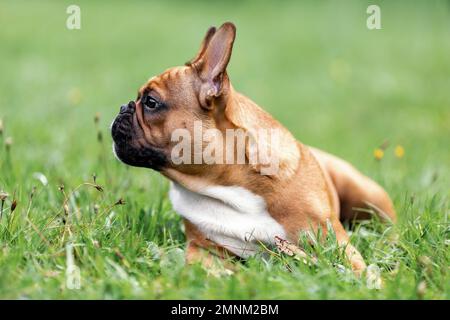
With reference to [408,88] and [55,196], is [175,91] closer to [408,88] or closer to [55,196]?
[55,196]

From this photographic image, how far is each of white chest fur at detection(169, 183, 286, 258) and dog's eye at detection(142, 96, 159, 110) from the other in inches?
19.6

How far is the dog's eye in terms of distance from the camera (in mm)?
3783

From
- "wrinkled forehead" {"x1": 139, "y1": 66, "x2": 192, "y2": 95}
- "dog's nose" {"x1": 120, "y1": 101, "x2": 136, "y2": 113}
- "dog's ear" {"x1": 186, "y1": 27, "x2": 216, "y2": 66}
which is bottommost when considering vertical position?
"dog's nose" {"x1": 120, "y1": 101, "x2": 136, "y2": 113}

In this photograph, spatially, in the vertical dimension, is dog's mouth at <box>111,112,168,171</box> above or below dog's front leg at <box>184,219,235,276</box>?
above

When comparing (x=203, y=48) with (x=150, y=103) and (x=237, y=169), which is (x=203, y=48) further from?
(x=237, y=169)

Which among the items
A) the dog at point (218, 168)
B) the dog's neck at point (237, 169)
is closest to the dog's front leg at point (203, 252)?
the dog at point (218, 168)

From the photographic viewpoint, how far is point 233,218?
12.7ft

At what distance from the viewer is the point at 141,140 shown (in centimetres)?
377

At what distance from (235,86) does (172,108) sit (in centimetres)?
609

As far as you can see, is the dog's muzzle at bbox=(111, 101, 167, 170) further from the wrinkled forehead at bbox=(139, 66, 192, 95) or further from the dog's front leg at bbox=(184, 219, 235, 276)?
the dog's front leg at bbox=(184, 219, 235, 276)

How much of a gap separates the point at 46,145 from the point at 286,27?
29.8 ft

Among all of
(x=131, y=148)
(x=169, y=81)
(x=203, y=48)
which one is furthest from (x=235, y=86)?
(x=131, y=148)

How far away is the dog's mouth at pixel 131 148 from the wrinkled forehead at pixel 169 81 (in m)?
0.18

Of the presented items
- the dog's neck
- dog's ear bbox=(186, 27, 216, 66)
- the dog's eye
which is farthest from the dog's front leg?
dog's ear bbox=(186, 27, 216, 66)
